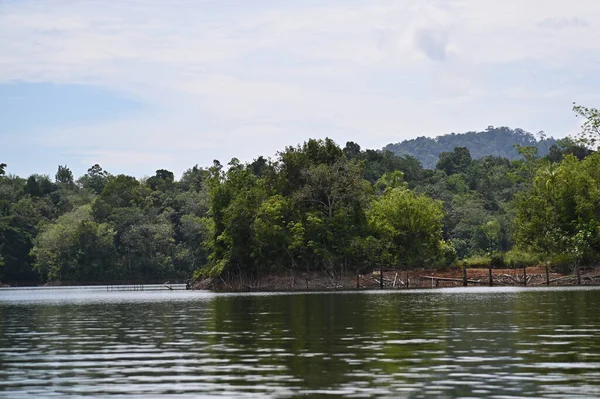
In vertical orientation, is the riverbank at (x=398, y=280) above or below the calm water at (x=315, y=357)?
above

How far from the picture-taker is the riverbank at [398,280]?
315 feet

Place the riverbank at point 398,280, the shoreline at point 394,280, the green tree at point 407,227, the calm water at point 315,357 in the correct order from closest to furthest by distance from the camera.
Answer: the calm water at point 315,357 < the riverbank at point 398,280 < the shoreline at point 394,280 < the green tree at point 407,227

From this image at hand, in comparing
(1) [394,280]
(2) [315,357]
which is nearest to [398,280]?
(1) [394,280]

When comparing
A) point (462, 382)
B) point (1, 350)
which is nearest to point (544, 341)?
point (462, 382)

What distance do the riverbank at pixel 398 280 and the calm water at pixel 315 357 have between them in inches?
2182

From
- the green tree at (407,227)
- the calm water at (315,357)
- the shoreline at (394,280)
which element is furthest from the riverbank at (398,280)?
the calm water at (315,357)

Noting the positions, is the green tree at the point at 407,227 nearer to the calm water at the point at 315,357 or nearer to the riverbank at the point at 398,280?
the riverbank at the point at 398,280

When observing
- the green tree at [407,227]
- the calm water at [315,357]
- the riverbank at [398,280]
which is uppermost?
the green tree at [407,227]

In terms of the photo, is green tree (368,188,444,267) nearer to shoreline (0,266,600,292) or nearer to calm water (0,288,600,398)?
shoreline (0,266,600,292)

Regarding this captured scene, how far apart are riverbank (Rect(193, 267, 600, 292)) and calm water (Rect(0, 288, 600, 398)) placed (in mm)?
55416

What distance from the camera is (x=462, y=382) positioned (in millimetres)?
18969

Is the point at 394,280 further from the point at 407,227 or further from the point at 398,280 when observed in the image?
the point at 407,227

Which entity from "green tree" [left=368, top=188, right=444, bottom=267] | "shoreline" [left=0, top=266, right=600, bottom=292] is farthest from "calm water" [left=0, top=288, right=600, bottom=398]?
"green tree" [left=368, top=188, right=444, bottom=267]

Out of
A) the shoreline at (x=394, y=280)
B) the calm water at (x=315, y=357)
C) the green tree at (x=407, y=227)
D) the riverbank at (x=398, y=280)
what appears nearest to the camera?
the calm water at (x=315, y=357)
